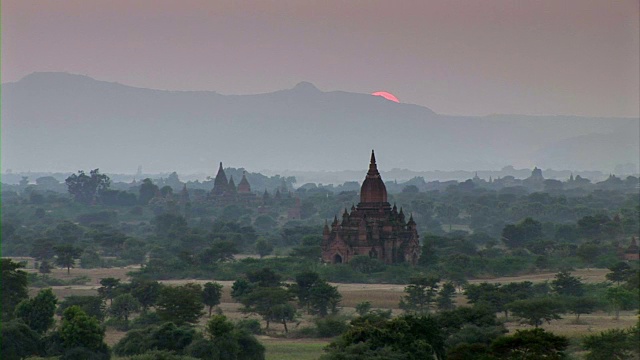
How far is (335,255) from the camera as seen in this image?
3287 inches

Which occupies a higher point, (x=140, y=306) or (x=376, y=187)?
Answer: (x=376, y=187)

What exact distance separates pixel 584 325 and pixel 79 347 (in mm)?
27034

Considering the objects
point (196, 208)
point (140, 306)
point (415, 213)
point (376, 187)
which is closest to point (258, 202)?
point (196, 208)

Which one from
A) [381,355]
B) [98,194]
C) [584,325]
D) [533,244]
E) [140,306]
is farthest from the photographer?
[98,194]

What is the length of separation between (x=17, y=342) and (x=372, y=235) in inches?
1723

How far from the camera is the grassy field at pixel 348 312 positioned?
49.3 m

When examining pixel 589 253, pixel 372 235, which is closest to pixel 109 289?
pixel 372 235

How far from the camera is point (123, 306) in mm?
58344

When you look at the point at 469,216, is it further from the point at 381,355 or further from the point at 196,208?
the point at 381,355

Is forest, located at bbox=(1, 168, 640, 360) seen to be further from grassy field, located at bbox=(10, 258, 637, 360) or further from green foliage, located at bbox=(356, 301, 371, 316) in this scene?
green foliage, located at bbox=(356, 301, 371, 316)

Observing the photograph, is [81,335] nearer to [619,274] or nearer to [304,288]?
[304,288]

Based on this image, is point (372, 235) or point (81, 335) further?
point (372, 235)

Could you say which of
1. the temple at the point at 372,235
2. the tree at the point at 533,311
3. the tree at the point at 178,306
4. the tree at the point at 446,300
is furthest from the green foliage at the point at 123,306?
the temple at the point at 372,235

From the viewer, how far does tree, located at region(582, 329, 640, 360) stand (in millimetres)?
40656
